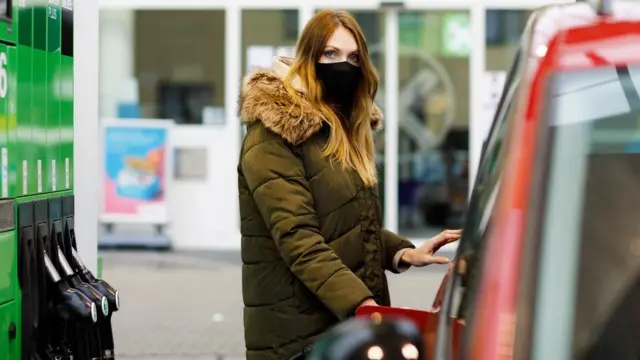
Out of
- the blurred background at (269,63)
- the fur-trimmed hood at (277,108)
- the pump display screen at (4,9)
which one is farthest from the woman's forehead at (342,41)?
the blurred background at (269,63)

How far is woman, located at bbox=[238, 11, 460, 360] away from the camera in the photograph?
4.06m

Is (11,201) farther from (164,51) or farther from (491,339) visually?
(164,51)

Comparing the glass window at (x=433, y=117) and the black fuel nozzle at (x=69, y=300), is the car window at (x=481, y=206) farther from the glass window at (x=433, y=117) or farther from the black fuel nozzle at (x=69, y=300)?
the glass window at (x=433, y=117)

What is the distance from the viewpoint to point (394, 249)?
4.50 meters

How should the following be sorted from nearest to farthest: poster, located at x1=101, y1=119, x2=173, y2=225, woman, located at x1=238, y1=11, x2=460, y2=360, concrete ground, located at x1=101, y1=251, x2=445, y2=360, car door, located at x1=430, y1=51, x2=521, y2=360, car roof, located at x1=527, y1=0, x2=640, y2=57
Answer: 1. car door, located at x1=430, y1=51, x2=521, y2=360
2. car roof, located at x1=527, y1=0, x2=640, y2=57
3. woman, located at x1=238, y1=11, x2=460, y2=360
4. concrete ground, located at x1=101, y1=251, x2=445, y2=360
5. poster, located at x1=101, y1=119, x2=173, y2=225

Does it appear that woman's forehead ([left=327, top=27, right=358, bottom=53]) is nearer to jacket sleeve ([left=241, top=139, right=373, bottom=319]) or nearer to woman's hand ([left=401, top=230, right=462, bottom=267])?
jacket sleeve ([left=241, top=139, right=373, bottom=319])

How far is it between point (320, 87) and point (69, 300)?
38.5 inches

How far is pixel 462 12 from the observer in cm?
1648

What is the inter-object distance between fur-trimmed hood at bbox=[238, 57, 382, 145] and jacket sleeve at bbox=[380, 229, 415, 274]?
49cm

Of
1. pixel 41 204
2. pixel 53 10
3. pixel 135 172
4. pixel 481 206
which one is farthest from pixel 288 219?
pixel 135 172

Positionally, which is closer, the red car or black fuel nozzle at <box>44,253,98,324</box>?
the red car

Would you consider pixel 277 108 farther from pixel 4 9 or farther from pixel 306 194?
pixel 4 9

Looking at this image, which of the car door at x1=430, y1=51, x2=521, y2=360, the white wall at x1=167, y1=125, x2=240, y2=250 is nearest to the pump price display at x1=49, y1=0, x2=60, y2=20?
the car door at x1=430, y1=51, x2=521, y2=360

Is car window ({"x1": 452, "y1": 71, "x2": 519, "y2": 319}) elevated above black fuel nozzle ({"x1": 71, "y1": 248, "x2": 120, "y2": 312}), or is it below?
above
